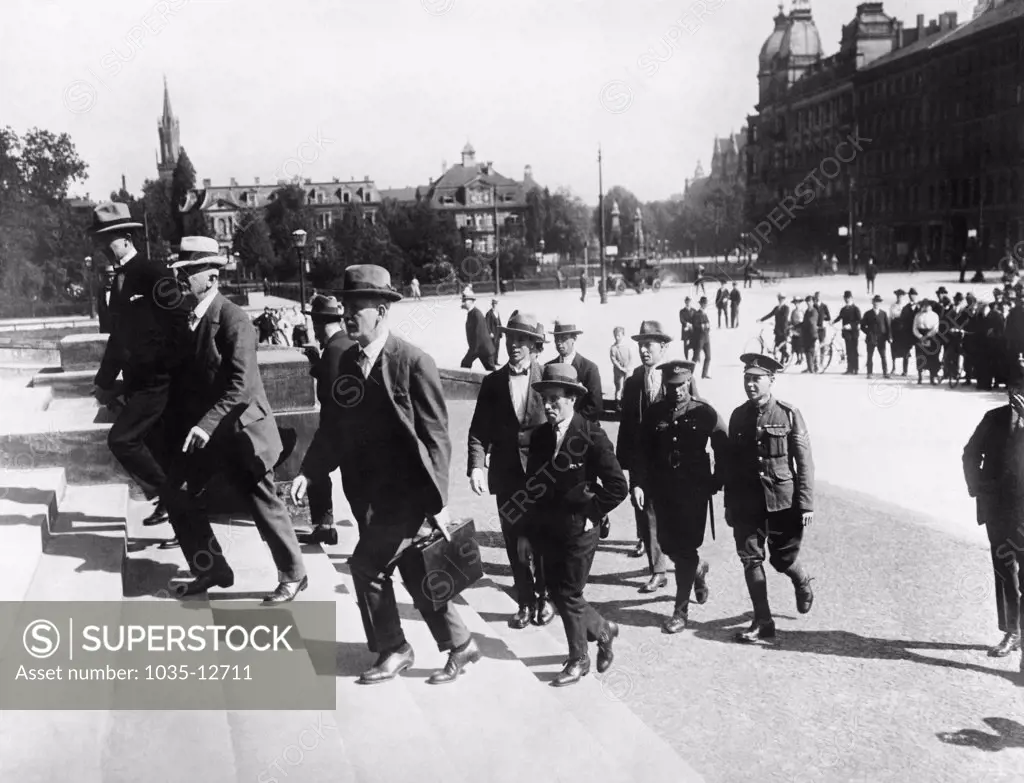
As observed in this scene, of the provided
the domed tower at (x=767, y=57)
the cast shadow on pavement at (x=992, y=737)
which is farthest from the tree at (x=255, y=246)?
the cast shadow on pavement at (x=992, y=737)

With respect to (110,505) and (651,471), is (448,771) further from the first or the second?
(110,505)

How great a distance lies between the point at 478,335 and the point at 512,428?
42.5 ft

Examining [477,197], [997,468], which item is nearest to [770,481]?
[997,468]

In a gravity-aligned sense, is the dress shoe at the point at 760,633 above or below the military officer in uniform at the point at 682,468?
below

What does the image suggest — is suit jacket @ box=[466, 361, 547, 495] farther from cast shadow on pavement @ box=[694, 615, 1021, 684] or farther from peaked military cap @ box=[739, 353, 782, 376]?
cast shadow on pavement @ box=[694, 615, 1021, 684]

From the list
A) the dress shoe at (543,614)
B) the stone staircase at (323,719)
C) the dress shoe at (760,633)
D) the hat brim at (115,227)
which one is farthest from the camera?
the dress shoe at (543,614)

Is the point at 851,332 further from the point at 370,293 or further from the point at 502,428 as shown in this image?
the point at 370,293

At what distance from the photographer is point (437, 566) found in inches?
199

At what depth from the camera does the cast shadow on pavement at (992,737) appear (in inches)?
196

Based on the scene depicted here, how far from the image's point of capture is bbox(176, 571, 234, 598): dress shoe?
587cm

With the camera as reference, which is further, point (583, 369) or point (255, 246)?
point (255, 246)

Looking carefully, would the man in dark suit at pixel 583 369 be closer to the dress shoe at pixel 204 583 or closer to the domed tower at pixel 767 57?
the dress shoe at pixel 204 583

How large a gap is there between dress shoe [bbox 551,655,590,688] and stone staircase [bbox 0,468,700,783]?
0.05 m

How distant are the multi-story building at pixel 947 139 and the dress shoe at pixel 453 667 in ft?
130
